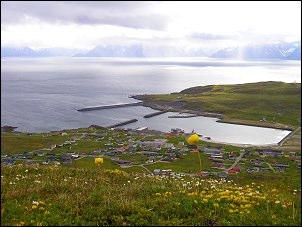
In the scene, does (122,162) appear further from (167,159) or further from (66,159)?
(66,159)

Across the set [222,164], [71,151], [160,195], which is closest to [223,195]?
[160,195]

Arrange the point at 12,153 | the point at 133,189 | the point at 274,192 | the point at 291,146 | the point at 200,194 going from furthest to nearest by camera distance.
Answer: the point at 291,146 → the point at 12,153 → the point at 274,192 → the point at 133,189 → the point at 200,194

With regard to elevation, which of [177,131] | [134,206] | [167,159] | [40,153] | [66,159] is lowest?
[177,131]

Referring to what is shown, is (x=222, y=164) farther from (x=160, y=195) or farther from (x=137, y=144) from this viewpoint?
(x=160, y=195)

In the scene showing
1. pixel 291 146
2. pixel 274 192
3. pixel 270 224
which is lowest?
pixel 291 146

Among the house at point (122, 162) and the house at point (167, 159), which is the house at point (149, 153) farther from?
the house at point (122, 162)

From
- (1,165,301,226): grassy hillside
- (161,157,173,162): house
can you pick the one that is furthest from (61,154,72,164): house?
(1,165,301,226): grassy hillside

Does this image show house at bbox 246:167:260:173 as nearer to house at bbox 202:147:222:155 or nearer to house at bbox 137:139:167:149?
house at bbox 202:147:222:155

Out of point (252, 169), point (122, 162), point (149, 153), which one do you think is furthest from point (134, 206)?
point (149, 153)
